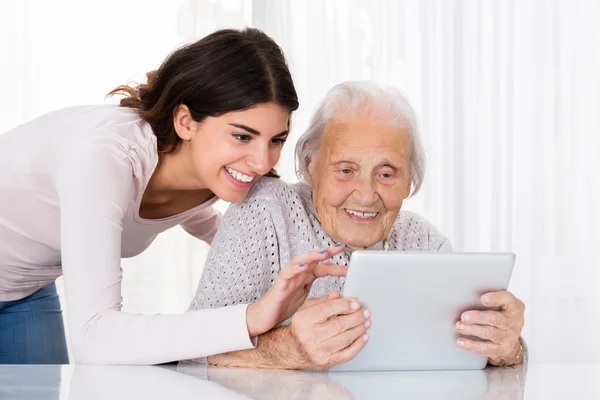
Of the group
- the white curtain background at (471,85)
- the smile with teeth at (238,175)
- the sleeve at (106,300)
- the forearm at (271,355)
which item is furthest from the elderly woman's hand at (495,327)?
the white curtain background at (471,85)

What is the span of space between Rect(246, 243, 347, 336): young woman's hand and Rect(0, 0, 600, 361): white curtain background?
2667mm

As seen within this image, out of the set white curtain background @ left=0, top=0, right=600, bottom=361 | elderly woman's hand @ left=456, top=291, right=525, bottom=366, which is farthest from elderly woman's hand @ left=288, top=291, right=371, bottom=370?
white curtain background @ left=0, top=0, right=600, bottom=361

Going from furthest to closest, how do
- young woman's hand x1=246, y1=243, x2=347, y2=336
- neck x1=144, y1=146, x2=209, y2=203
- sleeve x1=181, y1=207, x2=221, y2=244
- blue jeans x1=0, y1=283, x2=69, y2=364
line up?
sleeve x1=181, y1=207, x2=221, y2=244 < blue jeans x1=0, y1=283, x2=69, y2=364 < neck x1=144, y1=146, x2=209, y2=203 < young woman's hand x1=246, y1=243, x2=347, y2=336

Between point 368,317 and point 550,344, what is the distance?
2.97 metres

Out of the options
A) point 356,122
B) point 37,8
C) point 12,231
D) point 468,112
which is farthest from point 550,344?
point 37,8

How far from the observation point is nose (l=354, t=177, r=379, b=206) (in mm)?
1841

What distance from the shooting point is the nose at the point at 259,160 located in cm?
182

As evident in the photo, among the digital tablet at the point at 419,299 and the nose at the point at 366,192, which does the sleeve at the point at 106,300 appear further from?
the nose at the point at 366,192

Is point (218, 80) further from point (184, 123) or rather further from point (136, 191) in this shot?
point (136, 191)

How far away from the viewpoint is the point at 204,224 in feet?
8.23

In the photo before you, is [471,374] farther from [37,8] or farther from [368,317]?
[37,8]

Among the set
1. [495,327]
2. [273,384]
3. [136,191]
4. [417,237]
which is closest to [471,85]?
[417,237]

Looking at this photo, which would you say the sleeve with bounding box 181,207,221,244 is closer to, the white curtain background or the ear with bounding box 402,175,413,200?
the ear with bounding box 402,175,413,200

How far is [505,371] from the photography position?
4.92 ft
